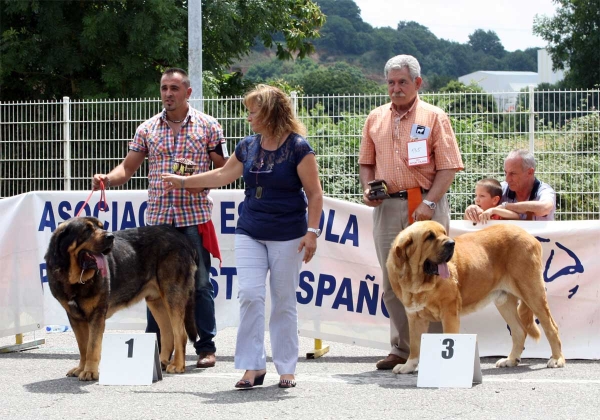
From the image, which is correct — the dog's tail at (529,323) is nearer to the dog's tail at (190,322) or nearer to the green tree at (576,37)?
the dog's tail at (190,322)

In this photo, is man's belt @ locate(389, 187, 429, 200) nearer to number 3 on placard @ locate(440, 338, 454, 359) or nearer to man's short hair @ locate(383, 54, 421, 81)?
man's short hair @ locate(383, 54, 421, 81)

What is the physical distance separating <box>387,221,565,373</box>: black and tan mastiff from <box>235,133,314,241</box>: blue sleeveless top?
82 cm

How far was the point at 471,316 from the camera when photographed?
303 inches

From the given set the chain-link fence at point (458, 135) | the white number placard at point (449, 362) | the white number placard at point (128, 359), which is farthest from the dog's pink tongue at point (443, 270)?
the chain-link fence at point (458, 135)

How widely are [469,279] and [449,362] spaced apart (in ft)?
2.59

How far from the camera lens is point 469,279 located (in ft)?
22.2

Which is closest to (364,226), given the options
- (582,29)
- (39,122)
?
(39,122)

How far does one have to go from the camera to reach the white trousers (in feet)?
20.2

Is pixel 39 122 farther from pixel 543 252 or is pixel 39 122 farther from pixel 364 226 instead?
pixel 543 252

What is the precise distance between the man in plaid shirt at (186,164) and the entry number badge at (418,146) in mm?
1572

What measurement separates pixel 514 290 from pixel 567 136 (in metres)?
5.61

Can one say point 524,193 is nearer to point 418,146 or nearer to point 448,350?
point 418,146

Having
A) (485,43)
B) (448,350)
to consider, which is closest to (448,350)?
(448,350)

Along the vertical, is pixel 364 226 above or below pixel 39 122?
below
